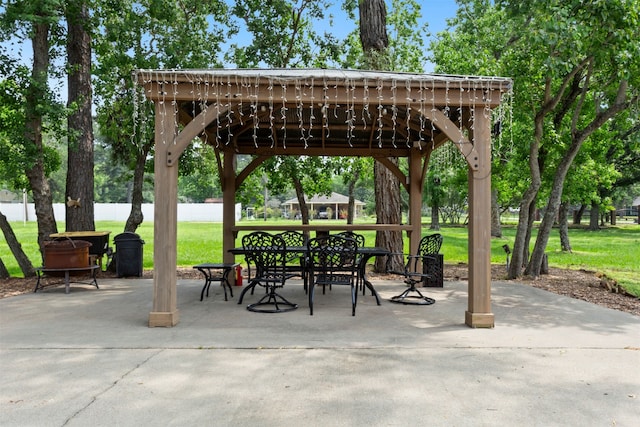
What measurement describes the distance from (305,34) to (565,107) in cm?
695

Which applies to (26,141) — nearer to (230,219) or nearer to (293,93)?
(230,219)

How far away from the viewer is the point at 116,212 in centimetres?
4506

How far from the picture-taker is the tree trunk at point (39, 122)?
8750 millimetres

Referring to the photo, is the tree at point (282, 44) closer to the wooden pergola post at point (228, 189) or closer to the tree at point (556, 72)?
the wooden pergola post at point (228, 189)

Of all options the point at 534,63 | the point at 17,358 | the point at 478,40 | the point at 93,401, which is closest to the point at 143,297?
the point at 17,358

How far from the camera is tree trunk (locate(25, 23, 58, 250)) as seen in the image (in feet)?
28.7

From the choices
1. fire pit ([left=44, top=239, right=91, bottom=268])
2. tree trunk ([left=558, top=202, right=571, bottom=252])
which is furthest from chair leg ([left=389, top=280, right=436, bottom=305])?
tree trunk ([left=558, top=202, right=571, bottom=252])

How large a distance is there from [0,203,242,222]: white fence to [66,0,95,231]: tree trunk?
1184 inches

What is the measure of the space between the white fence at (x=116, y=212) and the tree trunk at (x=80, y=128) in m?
30.1

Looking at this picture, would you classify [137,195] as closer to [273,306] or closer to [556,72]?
[273,306]

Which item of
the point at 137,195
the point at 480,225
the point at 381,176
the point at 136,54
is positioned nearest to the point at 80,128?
the point at 137,195

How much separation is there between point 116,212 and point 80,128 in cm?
3750

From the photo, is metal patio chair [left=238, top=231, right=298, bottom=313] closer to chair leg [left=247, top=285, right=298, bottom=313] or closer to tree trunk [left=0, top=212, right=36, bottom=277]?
chair leg [left=247, top=285, right=298, bottom=313]

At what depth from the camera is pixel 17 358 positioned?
4.19 m
